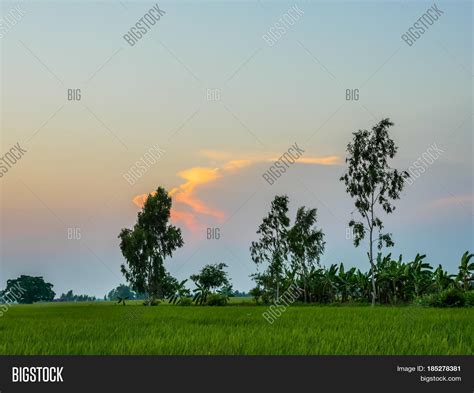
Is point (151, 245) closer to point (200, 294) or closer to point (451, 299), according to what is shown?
point (200, 294)

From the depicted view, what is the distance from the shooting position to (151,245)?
50.3 meters

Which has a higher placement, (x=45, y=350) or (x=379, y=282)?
(x=379, y=282)

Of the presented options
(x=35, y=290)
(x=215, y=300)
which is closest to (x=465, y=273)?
(x=215, y=300)

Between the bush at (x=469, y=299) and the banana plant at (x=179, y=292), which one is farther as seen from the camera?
the banana plant at (x=179, y=292)

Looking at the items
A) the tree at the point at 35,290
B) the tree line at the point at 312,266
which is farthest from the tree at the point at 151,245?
the tree at the point at 35,290

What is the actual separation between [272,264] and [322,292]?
17.3 feet

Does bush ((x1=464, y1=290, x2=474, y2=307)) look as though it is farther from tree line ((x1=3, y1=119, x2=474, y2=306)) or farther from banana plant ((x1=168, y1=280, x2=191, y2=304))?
banana plant ((x1=168, y1=280, x2=191, y2=304))

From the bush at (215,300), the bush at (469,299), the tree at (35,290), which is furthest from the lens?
the tree at (35,290)

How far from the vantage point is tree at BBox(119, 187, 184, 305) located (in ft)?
164

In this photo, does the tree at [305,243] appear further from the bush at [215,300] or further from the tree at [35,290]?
the tree at [35,290]

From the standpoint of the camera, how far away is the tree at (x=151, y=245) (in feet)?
164
